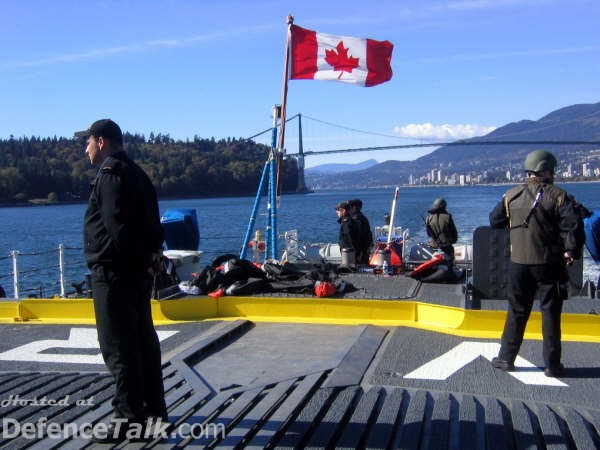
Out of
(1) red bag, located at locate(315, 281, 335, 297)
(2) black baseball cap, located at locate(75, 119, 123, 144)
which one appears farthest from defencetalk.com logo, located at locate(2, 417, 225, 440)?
(1) red bag, located at locate(315, 281, 335, 297)

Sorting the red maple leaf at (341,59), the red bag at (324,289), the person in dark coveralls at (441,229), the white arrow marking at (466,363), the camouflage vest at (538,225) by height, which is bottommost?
the white arrow marking at (466,363)

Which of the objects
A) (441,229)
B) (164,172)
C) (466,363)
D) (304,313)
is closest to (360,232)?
(441,229)

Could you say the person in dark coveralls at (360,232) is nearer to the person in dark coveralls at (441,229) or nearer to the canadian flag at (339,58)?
the person in dark coveralls at (441,229)

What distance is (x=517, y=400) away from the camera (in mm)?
4105

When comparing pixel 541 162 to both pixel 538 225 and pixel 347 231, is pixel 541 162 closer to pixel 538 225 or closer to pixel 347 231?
pixel 538 225

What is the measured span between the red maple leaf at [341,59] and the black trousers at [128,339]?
8.57 m

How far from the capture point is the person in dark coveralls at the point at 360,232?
33.4ft

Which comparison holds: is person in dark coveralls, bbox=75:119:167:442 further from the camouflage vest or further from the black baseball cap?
the camouflage vest

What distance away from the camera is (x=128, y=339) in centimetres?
342

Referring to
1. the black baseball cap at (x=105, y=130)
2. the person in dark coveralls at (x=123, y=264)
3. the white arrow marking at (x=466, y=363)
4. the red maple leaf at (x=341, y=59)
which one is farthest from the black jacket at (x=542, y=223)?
the red maple leaf at (x=341, y=59)

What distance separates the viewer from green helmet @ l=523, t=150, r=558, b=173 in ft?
15.7

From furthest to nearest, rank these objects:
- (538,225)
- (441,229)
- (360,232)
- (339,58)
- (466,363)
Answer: (339,58) → (441,229) → (360,232) → (466,363) → (538,225)

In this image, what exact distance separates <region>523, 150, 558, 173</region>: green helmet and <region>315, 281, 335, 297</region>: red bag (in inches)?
110

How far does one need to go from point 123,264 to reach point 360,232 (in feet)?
23.4
